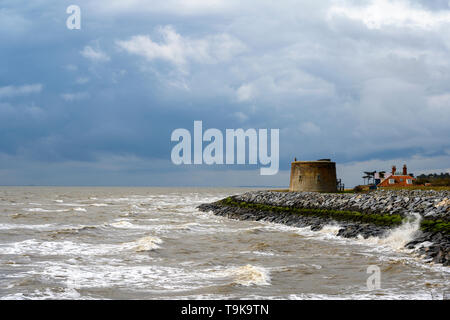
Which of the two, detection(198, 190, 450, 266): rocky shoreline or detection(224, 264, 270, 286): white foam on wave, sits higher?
detection(198, 190, 450, 266): rocky shoreline

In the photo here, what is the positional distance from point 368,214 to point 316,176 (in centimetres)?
1806

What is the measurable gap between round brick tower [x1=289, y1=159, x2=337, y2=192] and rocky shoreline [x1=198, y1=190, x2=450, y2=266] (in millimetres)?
6178

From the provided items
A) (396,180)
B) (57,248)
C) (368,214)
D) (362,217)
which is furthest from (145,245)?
(396,180)

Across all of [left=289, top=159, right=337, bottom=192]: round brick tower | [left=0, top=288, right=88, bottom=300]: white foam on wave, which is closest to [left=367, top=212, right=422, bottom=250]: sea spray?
[left=0, top=288, right=88, bottom=300]: white foam on wave

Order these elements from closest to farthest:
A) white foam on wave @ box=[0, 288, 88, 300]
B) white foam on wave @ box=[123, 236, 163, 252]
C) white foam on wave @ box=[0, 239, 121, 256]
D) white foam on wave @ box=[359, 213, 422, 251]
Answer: white foam on wave @ box=[0, 288, 88, 300]
white foam on wave @ box=[0, 239, 121, 256]
white foam on wave @ box=[123, 236, 163, 252]
white foam on wave @ box=[359, 213, 422, 251]

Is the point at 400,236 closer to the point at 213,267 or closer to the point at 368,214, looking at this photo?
the point at 368,214

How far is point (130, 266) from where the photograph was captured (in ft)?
40.1

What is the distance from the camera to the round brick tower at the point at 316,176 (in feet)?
129

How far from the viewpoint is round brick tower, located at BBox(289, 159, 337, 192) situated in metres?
39.3

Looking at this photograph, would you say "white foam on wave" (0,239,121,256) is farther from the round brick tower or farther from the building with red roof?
the building with red roof

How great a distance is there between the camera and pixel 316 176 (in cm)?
3931

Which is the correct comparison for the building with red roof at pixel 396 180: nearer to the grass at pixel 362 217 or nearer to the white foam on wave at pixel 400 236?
the grass at pixel 362 217

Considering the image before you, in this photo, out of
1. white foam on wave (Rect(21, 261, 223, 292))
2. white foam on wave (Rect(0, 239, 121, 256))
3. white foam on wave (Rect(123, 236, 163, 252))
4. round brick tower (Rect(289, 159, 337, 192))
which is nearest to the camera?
white foam on wave (Rect(21, 261, 223, 292))
